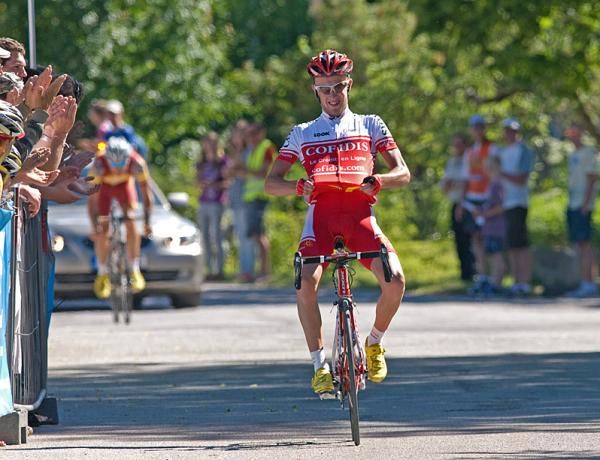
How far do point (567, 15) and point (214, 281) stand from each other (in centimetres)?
680

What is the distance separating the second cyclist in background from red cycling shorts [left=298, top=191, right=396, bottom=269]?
937cm

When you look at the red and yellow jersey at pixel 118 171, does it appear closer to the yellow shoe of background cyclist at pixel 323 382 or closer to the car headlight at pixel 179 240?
the car headlight at pixel 179 240

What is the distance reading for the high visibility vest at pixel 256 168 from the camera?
2659 cm

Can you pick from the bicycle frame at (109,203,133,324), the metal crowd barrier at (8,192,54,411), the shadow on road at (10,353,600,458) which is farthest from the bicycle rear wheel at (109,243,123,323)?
the metal crowd barrier at (8,192,54,411)

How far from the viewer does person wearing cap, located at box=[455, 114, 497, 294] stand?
910 inches

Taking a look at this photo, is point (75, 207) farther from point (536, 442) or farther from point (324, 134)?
point (536, 442)

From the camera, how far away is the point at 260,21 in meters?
54.7

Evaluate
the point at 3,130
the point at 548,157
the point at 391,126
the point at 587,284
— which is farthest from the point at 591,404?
the point at 548,157

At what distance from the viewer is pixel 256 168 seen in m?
26.8

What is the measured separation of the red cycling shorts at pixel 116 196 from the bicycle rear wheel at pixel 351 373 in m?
9.89

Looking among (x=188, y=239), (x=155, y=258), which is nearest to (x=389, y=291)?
(x=155, y=258)

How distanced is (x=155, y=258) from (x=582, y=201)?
16.8 ft

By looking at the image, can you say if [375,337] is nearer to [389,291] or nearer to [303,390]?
[389,291]

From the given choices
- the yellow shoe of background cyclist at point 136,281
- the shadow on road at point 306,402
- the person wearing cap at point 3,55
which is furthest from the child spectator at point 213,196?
the person wearing cap at point 3,55
